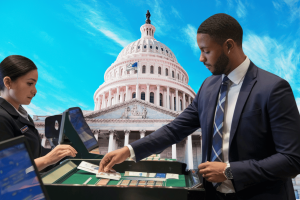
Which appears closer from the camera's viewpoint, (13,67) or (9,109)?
(9,109)

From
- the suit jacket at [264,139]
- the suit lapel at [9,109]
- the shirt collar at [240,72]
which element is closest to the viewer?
the suit jacket at [264,139]

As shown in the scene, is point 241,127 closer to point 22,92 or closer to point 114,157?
point 114,157

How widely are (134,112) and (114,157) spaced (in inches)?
1366

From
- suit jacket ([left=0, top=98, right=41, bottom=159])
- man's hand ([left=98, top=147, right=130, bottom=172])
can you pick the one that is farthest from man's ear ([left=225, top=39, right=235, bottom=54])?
suit jacket ([left=0, top=98, right=41, bottom=159])

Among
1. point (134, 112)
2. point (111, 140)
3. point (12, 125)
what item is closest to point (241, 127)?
point (12, 125)

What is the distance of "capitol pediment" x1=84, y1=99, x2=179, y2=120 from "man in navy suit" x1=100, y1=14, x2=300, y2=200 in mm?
34231

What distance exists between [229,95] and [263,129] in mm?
519

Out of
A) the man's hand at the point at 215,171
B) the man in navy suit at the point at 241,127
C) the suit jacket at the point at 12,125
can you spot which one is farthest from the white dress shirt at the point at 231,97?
the suit jacket at the point at 12,125

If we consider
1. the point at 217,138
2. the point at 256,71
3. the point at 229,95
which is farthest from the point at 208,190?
the point at 256,71

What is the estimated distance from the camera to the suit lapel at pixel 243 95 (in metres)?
1.98

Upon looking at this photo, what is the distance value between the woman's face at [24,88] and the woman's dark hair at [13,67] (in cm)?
5

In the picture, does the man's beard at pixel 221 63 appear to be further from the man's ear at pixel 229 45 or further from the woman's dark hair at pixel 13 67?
the woman's dark hair at pixel 13 67

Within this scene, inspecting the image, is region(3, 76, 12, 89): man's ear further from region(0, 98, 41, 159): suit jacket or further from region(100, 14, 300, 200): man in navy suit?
region(100, 14, 300, 200): man in navy suit

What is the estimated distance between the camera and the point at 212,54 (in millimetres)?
2174
